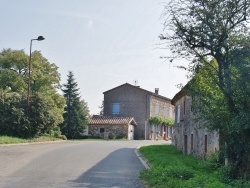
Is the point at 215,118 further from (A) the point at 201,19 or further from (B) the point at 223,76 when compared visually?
(A) the point at 201,19

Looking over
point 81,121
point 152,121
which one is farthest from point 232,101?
point 152,121

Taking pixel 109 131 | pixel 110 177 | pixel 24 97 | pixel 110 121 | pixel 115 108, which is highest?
pixel 115 108

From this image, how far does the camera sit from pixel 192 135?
2733cm

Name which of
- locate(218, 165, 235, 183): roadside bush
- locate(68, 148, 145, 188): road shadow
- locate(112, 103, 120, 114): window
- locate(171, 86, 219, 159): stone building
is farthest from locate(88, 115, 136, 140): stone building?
locate(218, 165, 235, 183): roadside bush

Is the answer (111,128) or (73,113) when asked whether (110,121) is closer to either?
(111,128)

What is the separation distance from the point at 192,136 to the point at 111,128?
3157cm

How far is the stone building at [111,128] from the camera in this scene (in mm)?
57656

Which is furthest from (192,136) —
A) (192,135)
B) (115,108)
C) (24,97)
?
(115,108)

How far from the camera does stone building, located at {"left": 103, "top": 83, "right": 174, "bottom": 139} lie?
6353 centimetres

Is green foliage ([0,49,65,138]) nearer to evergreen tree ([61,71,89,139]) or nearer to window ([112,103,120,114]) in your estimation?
evergreen tree ([61,71,89,139])

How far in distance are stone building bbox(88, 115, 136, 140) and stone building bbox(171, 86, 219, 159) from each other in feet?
68.4

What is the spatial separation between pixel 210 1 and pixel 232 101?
3.33 metres

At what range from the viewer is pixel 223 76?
14438 mm

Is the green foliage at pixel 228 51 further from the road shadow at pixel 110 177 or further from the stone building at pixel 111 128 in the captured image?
the stone building at pixel 111 128
